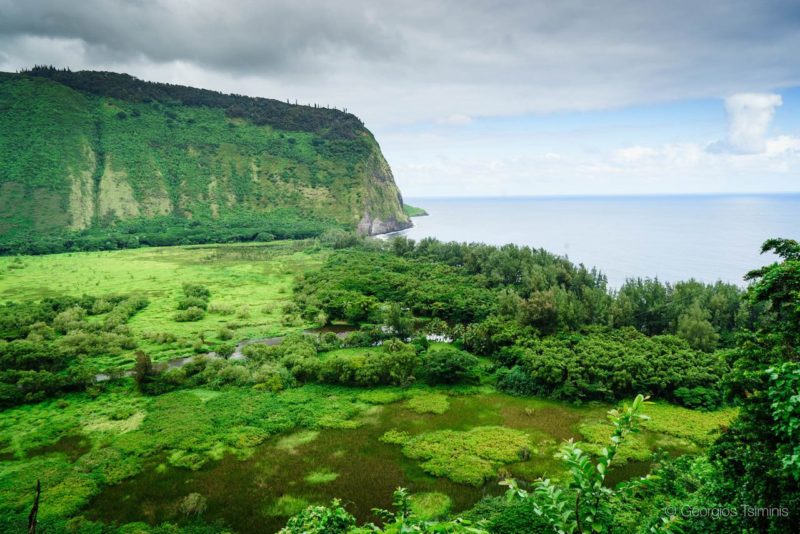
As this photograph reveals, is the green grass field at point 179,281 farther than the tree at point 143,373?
Yes

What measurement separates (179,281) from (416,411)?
6842 centimetres

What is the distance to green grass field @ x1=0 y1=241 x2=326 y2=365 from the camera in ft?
187

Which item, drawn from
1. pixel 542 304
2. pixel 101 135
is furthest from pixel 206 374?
pixel 101 135

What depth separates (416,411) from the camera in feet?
121

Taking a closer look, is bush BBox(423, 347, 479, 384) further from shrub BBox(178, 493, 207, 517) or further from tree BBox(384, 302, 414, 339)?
shrub BBox(178, 493, 207, 517)

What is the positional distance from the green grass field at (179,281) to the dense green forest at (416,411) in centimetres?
102

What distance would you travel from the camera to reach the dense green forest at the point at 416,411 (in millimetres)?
13577

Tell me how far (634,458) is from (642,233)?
510ft

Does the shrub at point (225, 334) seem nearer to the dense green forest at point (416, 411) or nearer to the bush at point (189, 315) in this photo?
the dense green forest at point (416, 411)

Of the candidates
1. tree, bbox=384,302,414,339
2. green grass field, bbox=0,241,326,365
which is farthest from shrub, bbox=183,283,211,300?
tree, bbox=384,302,414,339

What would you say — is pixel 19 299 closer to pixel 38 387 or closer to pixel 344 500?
pixel 38 387

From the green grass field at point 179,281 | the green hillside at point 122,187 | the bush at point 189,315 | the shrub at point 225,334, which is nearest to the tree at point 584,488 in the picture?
the green grass field at point 179,281

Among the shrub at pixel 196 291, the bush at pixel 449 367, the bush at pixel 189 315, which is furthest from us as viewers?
the shrub at pixel 196 291

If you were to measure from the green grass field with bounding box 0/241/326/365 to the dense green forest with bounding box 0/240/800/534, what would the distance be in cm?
102
